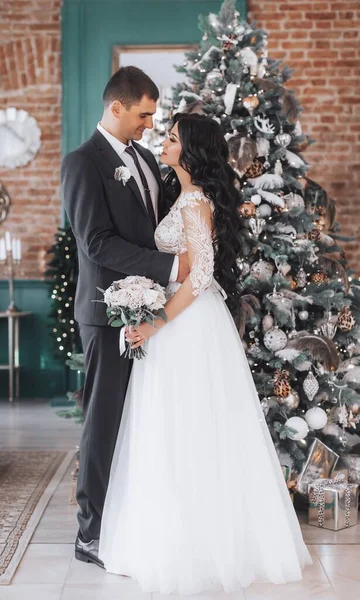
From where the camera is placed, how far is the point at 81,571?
290 centimetres

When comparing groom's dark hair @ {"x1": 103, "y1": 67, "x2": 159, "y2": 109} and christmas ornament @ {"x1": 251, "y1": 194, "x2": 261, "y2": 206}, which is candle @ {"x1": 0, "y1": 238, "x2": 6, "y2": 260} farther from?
groom's dark hair @ {"x1": 103, "y1": 67, "x2": 159, "y2": 109}

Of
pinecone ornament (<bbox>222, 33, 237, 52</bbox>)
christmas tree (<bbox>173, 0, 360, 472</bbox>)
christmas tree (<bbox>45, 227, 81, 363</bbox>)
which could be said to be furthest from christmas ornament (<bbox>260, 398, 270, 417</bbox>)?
christmas tree (<bbox>45, 227, 81, 363</bbox>)

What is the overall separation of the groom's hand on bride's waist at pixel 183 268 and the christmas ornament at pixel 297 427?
1.08 m

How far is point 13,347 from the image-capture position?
7.17 m

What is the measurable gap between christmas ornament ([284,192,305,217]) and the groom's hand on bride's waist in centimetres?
117

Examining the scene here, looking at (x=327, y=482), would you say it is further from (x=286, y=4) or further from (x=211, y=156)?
(x=286, y=4)

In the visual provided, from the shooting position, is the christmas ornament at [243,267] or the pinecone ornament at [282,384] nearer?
the pinecone ornament at [282,384]

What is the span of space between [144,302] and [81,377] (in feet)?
15.1

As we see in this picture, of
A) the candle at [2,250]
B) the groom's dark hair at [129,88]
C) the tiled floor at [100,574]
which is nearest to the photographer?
the tiled floor at [100,574]

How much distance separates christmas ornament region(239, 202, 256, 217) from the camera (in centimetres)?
377

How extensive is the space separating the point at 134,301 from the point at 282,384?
3.95 ft

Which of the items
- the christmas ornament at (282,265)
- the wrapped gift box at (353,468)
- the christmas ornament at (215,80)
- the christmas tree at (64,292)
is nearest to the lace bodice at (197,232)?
the christmas ornament at (282,265)

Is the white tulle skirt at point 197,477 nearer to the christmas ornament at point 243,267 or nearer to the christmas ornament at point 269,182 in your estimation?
the christmas ornament at point 243,267

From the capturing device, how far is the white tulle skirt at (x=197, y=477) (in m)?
2.70
